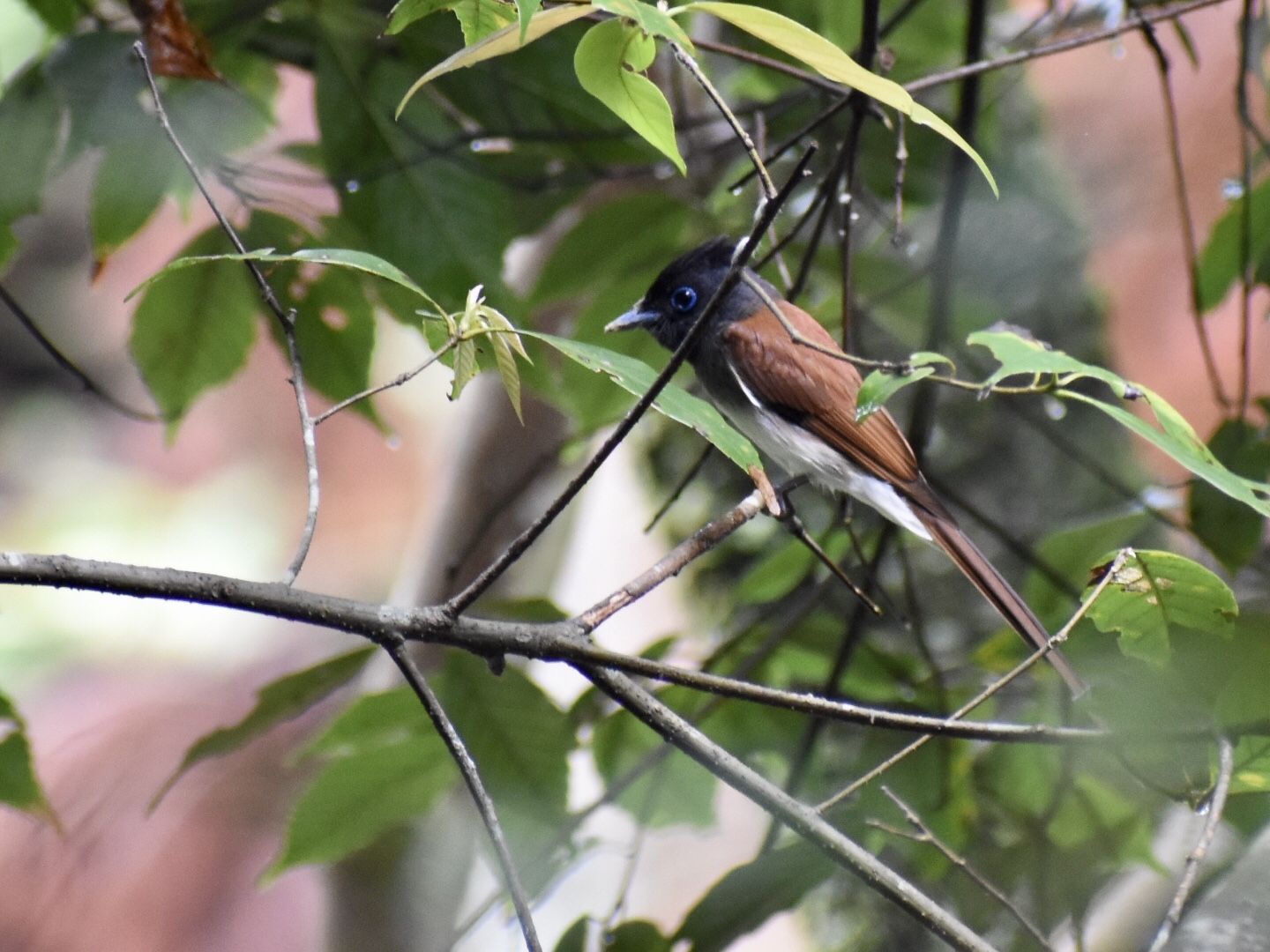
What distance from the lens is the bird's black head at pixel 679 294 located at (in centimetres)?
119

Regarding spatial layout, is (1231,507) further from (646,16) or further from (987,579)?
(646,16)

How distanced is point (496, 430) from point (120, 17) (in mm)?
844

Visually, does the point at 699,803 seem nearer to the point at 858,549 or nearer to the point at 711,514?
the point at 858,549

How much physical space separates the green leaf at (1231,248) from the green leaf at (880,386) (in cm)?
67

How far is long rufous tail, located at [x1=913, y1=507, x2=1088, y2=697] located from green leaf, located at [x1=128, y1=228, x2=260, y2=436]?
731 millimetres

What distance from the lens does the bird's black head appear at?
119 centimetres

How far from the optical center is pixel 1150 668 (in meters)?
0.72

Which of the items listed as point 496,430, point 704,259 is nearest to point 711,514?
point 496,430

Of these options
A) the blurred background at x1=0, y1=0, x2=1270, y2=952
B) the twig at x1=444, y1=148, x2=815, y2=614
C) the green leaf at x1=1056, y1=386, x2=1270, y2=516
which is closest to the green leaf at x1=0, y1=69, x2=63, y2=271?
the blurred background at x1=0, y1=0, x2=1270, y2=952

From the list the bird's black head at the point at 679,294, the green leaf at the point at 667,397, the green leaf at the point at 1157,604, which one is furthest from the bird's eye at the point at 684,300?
the green leaf at the point at 1157,604

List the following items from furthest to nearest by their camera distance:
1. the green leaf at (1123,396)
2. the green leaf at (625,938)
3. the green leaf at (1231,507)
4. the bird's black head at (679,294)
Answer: the bird's black head at (679,294), the green leaf at (1231,507), the green leaf at (625,938), the green leaf at (1123,396)

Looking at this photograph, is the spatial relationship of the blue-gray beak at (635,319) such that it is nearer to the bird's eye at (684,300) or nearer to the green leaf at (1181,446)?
the bird's eye at (684,300)

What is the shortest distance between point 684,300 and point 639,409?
0.70m

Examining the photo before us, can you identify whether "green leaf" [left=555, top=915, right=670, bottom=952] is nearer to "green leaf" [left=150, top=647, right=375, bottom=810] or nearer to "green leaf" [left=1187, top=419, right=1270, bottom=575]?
"green leaf" [left=150, top=647, right=375, bottom=810]
